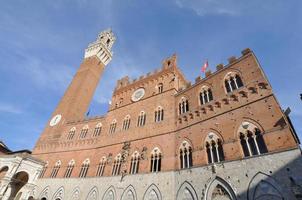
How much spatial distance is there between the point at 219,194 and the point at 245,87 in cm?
707

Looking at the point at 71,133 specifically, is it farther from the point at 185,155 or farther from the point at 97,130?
the point at 185,155

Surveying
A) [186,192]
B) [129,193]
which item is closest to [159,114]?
[129,193]

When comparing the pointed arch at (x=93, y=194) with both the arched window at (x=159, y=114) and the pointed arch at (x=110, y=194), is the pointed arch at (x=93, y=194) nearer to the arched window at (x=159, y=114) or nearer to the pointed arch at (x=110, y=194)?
the pointed arch at (x=110, y=194)

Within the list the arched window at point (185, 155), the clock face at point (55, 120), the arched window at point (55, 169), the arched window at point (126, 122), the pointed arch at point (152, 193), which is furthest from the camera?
the clock face at point (55, 120)

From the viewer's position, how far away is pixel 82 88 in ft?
99.8

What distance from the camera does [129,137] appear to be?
18938mm

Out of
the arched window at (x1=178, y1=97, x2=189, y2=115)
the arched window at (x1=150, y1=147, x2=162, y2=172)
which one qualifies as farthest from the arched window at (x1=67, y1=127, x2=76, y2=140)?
the arched window at (x1=178, y1=97, x2=189, y2=115)

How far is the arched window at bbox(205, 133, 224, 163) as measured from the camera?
11.9 meters

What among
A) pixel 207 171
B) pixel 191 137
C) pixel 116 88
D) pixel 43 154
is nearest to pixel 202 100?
pixel 191 137

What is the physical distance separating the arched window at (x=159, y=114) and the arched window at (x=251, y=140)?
7.98 meters

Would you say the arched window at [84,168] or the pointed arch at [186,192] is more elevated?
the arched window at [84,168]

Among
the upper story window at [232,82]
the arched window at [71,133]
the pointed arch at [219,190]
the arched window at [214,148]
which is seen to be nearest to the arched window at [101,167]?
the arched window at [71,133]

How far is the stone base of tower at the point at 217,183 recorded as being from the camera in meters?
8.71

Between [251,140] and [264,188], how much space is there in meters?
Result: 2.69
